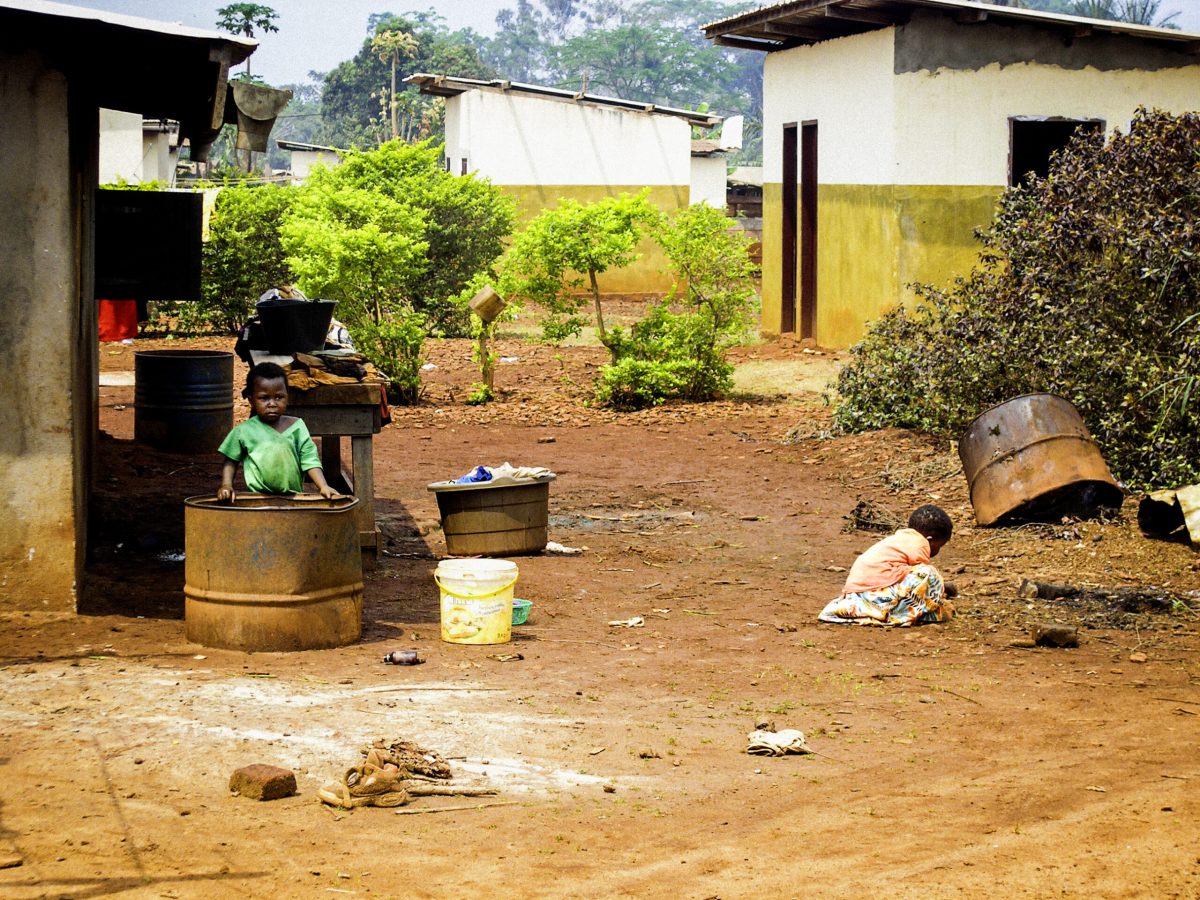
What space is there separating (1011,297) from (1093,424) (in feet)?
5.02

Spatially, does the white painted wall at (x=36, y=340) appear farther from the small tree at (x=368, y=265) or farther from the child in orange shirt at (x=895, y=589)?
the small tree at (x=368, y=265)

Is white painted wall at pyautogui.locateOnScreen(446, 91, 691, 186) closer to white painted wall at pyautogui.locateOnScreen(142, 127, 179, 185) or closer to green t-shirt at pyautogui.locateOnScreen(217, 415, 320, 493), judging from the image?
white painted wall at pyautogui.locateOnScreen(142, 127, 179, 185)

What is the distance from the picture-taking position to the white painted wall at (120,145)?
28500 millimetres

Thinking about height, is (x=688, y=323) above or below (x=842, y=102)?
below

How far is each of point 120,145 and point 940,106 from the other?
58.8 feet

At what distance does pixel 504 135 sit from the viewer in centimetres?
3141

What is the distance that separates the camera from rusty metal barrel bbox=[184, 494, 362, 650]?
6492mm

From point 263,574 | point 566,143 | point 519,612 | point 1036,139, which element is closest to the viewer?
point 263,574

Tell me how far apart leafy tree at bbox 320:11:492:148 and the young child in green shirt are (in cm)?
5356

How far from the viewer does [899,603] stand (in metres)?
7.57

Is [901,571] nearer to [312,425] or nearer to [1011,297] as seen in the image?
[312,425]

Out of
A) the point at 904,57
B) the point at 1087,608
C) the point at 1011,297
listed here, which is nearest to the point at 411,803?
the point at 1087,608

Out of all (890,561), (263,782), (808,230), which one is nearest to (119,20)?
(263,782)

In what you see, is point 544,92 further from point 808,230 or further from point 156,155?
point 808,230
